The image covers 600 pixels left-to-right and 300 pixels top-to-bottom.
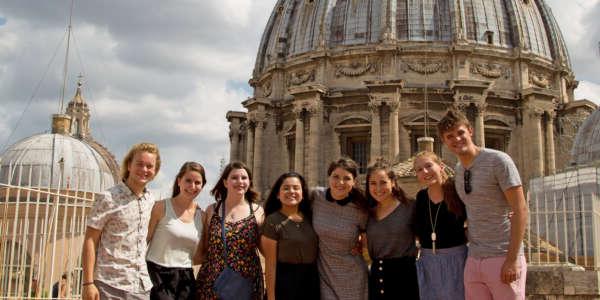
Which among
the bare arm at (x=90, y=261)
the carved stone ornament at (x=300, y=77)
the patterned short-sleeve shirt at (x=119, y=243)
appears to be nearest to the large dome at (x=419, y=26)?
the carved stone ornament at (x=300, y=77)

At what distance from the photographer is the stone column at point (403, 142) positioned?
27.9 m

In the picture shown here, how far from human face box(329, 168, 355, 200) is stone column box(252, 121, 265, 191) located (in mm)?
26729

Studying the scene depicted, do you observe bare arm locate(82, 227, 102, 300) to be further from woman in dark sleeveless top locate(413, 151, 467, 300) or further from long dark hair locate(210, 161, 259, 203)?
woman in dark sleeveless top locate(413, 151, 467, 300)

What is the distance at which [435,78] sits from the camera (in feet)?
96.7

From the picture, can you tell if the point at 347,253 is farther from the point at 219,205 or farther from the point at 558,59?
the point at 558,59

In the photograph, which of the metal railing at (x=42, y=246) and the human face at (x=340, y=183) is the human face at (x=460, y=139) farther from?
the metal railing at (x=42, y=246)

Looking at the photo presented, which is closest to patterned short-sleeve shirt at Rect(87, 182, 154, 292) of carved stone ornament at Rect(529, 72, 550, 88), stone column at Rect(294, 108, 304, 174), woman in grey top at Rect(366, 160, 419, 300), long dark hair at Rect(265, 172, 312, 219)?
long dark hair at Rect(265, 172, 312, 219)

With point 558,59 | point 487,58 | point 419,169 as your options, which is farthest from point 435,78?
point 419,169

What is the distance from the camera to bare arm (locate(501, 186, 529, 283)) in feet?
13.6

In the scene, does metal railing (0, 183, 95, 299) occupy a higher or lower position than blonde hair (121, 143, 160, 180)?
lower

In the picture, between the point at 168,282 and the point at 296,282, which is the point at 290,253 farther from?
the point at 168,282

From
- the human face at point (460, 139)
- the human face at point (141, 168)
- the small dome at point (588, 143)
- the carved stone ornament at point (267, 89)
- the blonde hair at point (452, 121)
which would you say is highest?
the carved stone ornament at point (267, 89)

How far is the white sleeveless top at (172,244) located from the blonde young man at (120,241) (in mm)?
131

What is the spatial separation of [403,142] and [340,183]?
23.7 metres
